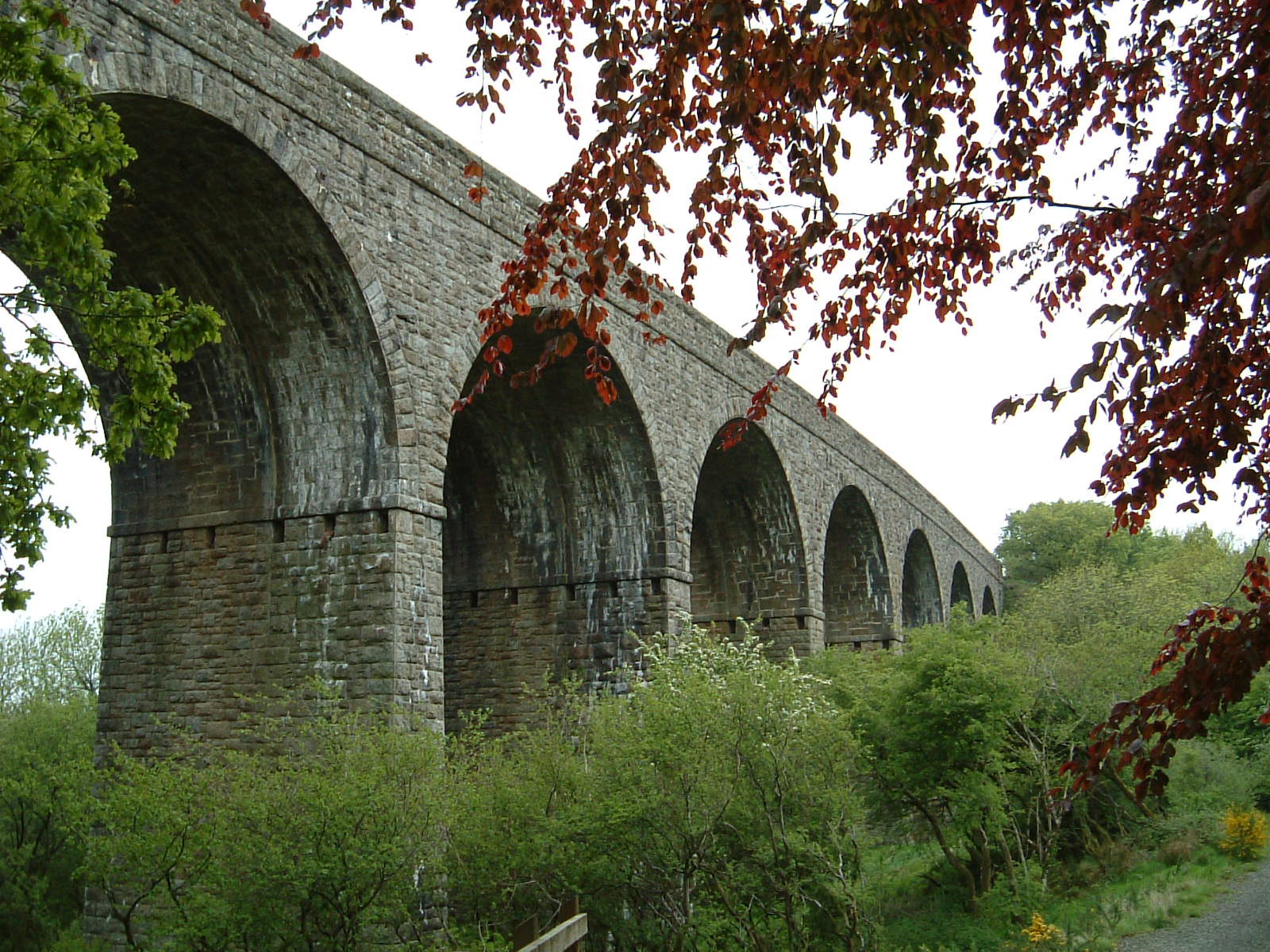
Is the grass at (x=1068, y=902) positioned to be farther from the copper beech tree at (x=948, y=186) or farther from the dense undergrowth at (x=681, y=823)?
the copper beech tree at (x=948, y=186)

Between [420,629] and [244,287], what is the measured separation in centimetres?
324

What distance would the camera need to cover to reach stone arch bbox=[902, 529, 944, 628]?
1350 inches

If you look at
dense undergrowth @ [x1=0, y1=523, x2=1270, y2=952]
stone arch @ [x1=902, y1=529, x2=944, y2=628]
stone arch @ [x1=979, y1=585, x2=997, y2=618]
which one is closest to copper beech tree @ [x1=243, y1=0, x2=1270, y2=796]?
dense undergrowth @ [x1=0, y1=523, x2=1270, y2=952]

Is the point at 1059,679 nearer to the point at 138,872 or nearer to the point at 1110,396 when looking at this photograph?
the point at 138,872

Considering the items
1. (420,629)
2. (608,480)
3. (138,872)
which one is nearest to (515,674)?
(608,480)

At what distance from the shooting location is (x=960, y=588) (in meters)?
41.3

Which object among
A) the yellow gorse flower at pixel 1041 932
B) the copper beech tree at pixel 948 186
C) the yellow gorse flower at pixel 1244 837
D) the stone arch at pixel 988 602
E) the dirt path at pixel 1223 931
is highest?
the stone arch at pixel 988 602

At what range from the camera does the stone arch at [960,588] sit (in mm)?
→ 39219

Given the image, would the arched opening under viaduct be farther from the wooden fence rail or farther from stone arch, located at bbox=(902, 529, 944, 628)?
stone arch, located at bbox=(902, 529, 944, 628)

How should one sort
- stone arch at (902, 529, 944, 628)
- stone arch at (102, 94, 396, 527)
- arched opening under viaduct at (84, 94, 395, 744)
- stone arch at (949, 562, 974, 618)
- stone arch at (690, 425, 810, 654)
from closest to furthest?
1. stone arch at (102, 94, 396, 527)
2. arched opening under viaduct at (84, 94, 395, 744)
3. stone arch at (690, 425, 810, 654)
4. stone arch at (902, 529, 944, 628)
5. stone arch at (949, 562, 974, 618)

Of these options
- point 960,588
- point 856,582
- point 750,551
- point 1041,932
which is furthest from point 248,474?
point 960,588

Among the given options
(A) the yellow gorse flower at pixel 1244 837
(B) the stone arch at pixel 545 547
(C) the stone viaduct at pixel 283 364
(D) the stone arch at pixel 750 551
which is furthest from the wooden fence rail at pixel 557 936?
(D) the stone arch at pixel 750 551

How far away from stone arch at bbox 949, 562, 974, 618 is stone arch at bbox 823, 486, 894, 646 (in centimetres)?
1162

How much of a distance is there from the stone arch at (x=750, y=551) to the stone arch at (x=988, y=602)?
85.5ft
